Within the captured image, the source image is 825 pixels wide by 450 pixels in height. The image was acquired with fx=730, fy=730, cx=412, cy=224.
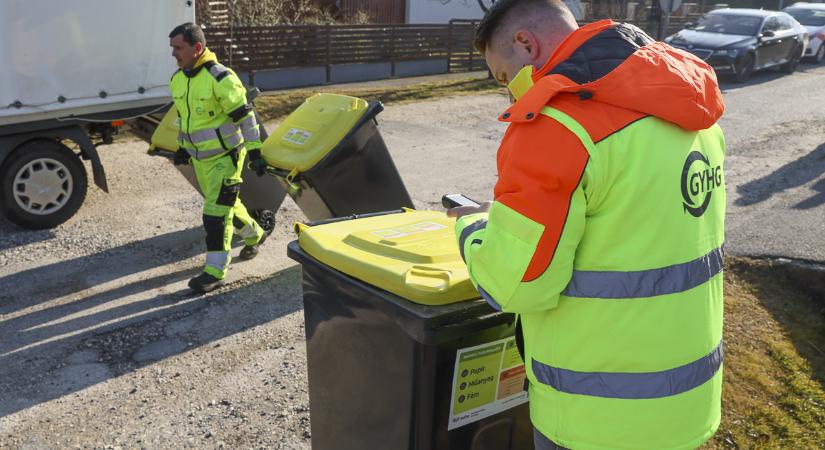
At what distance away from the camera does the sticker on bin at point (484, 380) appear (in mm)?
2266

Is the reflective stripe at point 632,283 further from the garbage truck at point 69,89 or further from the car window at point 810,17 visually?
the car window at point 810,17

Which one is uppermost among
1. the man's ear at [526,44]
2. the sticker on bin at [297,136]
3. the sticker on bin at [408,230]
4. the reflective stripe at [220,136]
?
the man's ear at [526,44]

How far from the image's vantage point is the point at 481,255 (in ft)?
5.88

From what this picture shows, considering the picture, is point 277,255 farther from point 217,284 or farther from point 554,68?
point 554,68

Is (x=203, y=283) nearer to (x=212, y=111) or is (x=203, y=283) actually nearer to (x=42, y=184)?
(x=212, y=111)

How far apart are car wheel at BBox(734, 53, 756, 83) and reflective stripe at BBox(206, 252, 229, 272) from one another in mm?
13894

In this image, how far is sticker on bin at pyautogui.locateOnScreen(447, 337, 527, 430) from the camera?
7.43 ft

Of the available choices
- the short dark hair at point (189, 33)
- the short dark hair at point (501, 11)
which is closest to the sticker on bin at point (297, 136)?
the short dark hair at point (189, 33)

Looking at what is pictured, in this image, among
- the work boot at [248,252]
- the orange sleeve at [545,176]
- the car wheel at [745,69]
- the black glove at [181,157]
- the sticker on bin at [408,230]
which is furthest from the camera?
the car wheel at [745,69]

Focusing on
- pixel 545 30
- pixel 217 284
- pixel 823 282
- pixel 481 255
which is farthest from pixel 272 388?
pixel 823 282

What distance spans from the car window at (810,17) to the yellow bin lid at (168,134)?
19.9 meters

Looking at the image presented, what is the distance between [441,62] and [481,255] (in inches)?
612

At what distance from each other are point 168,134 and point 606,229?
4.85m

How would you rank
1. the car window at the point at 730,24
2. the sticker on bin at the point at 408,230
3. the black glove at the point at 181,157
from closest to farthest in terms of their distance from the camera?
1. the sticker on bin at the point at 408,230
2. the black glove at the point at 181,157
3. the car window at the point at 730,24
